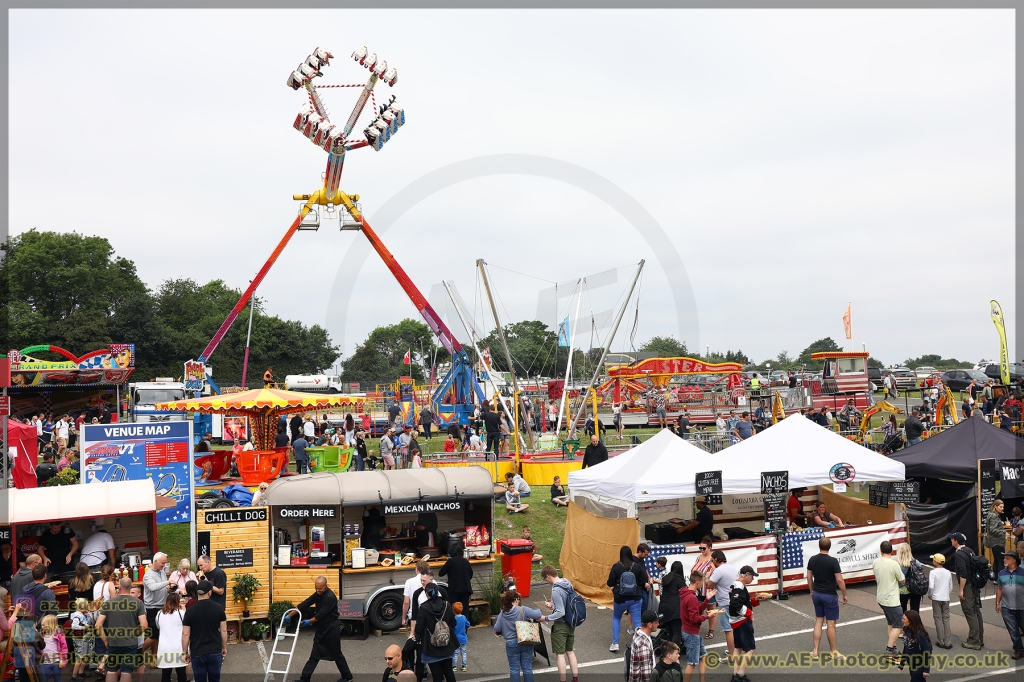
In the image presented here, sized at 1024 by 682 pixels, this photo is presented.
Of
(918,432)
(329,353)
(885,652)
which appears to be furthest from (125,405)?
(329,353)

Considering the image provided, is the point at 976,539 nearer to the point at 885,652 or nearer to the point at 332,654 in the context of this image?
the point at 885,652

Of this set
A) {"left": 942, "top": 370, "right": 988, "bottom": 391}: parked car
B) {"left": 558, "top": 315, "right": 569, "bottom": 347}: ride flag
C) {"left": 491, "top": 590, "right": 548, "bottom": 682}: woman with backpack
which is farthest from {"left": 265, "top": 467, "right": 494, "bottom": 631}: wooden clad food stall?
{"left": 942, "top": 370, "right": 988, "bottom": 391}: parked car

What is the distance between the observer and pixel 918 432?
21.0 m

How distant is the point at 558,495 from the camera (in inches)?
757

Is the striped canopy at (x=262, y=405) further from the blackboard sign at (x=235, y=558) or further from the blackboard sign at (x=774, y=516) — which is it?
the blackboard sign at (x=774, y=516)

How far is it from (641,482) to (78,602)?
7.90 m

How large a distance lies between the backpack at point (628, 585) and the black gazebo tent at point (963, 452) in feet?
25.0

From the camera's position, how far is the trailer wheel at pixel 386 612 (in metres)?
11.4

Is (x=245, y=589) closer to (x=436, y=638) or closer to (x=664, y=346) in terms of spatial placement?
(x=436, y=638)

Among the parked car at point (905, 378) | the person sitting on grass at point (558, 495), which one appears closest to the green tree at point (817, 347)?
the parked car at point (905, 378)

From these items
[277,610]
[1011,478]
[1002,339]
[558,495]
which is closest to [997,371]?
[1002,339]

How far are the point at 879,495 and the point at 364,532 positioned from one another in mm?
9162

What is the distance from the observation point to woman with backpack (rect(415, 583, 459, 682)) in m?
8.44

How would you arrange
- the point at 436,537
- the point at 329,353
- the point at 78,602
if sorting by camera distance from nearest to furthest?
the point at 78,602
the point at 436,537
the point at 329,353
